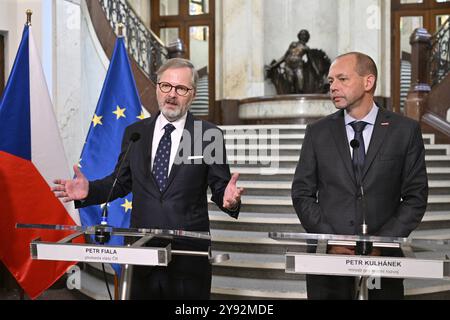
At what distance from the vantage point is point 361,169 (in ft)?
8.38

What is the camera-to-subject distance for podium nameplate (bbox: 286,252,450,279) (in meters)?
1.81

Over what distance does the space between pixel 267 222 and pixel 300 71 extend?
5874 millimetres

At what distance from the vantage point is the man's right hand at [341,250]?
190 cm

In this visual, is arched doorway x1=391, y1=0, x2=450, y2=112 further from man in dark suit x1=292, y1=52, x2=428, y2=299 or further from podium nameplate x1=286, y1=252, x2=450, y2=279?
podium nameplate x1=286, y1=252, x2=450, y2=279

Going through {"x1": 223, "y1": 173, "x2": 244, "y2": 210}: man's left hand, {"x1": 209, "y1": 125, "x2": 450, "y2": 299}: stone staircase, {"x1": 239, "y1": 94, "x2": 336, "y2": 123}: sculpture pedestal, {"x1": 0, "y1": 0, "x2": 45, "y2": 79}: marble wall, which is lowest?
{"x1": 209, "y1": 125, "x2": 450, "y2": 299}: stone staircase

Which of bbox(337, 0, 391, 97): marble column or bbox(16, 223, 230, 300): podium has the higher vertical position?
bbox(337, 0, 391, 97): marble column

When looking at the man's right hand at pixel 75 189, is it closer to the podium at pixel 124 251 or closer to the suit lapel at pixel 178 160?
the suit lapel at pixel 178 160

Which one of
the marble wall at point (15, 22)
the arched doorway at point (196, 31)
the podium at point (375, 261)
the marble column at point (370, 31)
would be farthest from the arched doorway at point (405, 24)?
the podium at point (375, 261)

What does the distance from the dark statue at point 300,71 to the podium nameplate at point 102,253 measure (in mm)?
9105

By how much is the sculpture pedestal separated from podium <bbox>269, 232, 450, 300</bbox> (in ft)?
26.9

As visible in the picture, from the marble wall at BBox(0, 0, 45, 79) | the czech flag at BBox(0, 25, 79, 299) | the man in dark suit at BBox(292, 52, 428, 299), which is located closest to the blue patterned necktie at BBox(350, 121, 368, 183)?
the man in dark suit at BBox(292, 52, 428, 299)

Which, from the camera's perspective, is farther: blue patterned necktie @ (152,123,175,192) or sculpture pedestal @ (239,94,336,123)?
sculpture pedestal @ (239,94,336,123)

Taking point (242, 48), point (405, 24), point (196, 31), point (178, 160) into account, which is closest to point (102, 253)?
point (178, 160)

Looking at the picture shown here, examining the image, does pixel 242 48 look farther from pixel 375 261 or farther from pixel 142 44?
pixel 375 261
